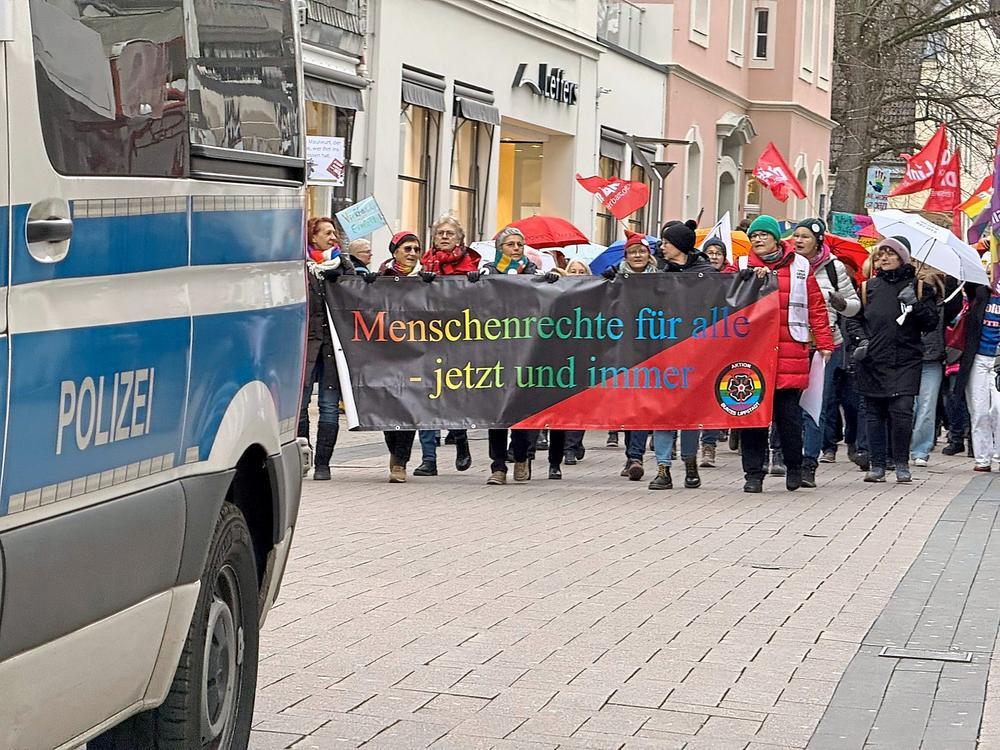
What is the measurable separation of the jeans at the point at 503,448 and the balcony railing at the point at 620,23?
20169 mm

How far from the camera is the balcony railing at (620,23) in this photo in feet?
113

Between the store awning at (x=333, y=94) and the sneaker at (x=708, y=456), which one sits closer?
the sneaker at (x=708, y=456)

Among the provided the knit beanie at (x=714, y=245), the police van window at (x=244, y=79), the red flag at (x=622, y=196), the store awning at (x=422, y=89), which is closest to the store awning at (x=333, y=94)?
the store awning at (x=422, y=89)

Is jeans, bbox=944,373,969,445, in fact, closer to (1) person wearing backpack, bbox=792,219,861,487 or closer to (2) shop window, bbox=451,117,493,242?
(1) person wearing backpack, bbox=792,219,861,487

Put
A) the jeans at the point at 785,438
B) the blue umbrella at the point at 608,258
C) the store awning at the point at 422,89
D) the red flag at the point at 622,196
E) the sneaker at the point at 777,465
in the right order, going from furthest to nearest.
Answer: the red flag at the point at 622,196, the store awning at the point at 422,89, the blue umbrella at the point at 608,258, the sneaker at the point at 777,465, the jeans at the point at 785,438

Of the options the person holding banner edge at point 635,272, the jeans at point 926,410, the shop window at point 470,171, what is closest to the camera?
the person holding banner edge at point 635,272

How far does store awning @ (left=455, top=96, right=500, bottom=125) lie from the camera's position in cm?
2742

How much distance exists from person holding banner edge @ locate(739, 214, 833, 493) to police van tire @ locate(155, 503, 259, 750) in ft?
30.0

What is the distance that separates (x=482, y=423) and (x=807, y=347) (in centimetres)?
240

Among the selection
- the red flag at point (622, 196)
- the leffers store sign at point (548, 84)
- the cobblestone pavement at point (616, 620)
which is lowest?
the cobblestone pavement at point (616, 620)

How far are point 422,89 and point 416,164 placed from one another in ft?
3.35

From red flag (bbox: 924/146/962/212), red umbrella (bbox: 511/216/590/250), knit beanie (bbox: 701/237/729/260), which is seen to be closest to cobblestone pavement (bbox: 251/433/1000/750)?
knit beanie (bbox: 701/237/729/260)

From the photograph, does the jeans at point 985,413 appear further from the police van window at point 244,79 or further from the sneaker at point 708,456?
the police van window at point 244,79

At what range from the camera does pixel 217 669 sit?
17.2 feet
